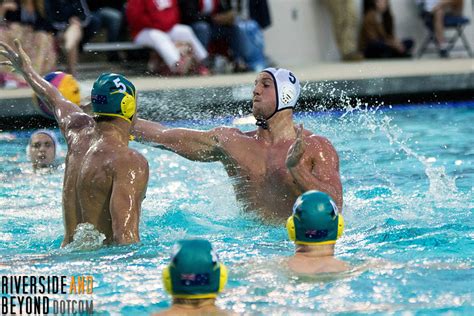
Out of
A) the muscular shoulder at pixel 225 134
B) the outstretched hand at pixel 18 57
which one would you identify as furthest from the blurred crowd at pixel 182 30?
the muscular shoulder at pixel 225 134

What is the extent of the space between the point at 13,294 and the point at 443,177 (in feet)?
13.2

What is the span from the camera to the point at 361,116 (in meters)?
10.5

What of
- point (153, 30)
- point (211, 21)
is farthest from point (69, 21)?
point (211, 21)

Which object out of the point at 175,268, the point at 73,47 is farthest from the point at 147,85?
the point at 175,268

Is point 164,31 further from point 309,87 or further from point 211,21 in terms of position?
point 309,87

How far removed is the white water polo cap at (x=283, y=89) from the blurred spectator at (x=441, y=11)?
8.87 metres

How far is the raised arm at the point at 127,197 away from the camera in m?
4.91

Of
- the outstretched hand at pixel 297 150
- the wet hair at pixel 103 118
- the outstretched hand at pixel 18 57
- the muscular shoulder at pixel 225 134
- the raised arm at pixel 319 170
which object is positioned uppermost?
the outstretched hand at pixel 18 57

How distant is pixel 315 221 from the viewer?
14.8 feet

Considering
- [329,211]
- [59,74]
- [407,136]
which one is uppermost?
[59,74]

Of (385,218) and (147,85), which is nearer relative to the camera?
(385,218)

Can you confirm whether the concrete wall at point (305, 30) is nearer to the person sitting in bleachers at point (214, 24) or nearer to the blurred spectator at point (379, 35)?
the blurred spectator at point (379, 35)

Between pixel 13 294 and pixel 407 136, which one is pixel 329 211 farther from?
pixel 407 136

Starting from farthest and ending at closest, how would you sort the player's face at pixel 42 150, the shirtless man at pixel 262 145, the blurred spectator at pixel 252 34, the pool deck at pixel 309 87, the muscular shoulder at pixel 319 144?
the blurred spectator at pixel 252 34 → the pool deck at pixel 309 87 → the player's face at pixel 42 150 → the shirtless man at pixel 262 145 → the muscular shoulder at pixel 319 144
